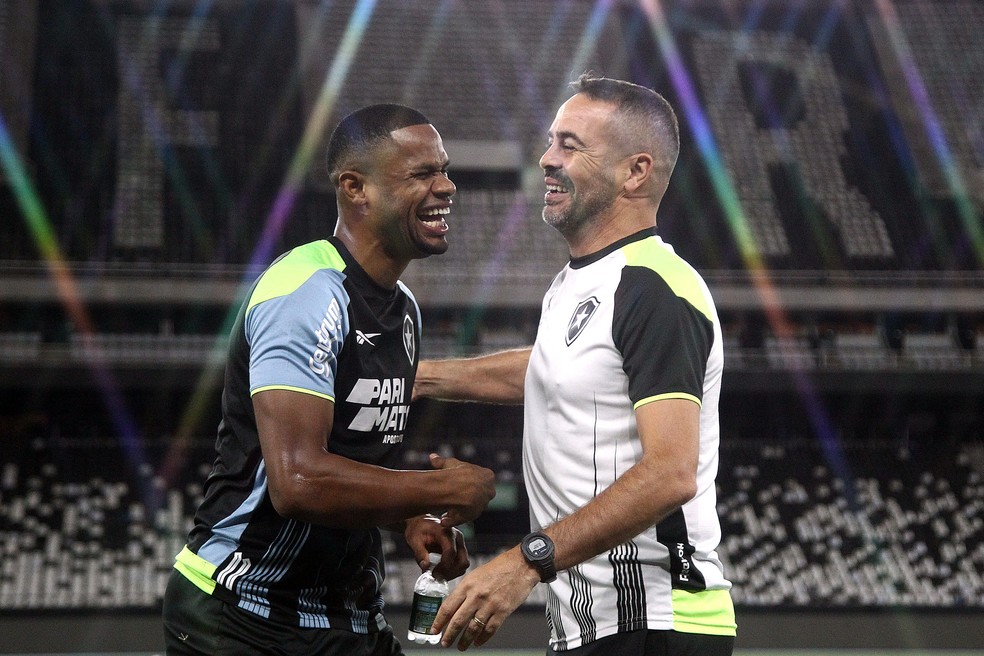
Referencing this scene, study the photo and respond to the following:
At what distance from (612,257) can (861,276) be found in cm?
1458

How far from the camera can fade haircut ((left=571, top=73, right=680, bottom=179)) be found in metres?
3.39

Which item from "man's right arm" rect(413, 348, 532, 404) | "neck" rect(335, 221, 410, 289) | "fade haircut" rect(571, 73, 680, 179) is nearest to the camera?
"fade haircut" rect(571, 73, 680, 179)

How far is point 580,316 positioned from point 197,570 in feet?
→ 4.35

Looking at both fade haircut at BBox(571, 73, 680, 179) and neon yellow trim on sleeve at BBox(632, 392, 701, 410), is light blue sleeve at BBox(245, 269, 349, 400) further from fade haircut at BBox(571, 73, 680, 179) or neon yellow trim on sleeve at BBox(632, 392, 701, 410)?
fade haircut at BBox(571, 73, 680, 179)

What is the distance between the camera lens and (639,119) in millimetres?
3402

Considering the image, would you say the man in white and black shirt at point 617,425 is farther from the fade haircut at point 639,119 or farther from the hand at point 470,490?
the hand at point 470,490

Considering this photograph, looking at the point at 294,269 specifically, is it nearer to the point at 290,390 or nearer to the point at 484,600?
the point at 290,390

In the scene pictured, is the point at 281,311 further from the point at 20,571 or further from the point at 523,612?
the point at 20,571

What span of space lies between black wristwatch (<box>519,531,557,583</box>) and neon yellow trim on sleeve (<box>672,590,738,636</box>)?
436mm

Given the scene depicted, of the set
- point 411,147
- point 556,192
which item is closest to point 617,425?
point 556,192

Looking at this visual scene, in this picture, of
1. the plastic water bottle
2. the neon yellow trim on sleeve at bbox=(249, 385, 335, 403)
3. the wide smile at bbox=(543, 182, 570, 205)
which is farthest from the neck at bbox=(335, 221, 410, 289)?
the plastic water bottle

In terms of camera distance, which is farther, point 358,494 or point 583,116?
point 583,116

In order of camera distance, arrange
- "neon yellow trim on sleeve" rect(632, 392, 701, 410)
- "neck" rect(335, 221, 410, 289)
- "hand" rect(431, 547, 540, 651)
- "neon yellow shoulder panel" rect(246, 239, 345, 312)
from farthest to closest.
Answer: "neck" rect(335, 221, 410, 289) → "neon yellow shoulder panel" rect(246, 239, 345, 312) → "neon yellow trim on sleeve" rect(632, 392, 701, 410) → "hand" rect(431, 547, 540, 651)

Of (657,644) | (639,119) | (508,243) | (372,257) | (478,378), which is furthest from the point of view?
(508,243)
